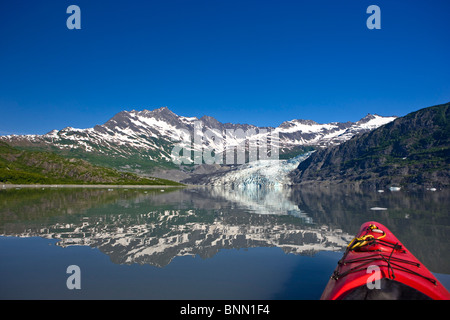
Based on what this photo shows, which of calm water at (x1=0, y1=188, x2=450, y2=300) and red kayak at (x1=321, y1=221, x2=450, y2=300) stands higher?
red kayak at (x1=321, y1=221, x2=450, y2=300)

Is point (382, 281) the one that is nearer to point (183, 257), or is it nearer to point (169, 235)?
point (183, 257)

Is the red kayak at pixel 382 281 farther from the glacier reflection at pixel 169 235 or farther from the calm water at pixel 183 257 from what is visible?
the glacier reflection at pixel 169 235

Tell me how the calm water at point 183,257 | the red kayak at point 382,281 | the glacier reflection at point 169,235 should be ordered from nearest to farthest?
the red kayak at point 382,281 → the calm water at point 183,257 → the glacier reflection at point 169,235

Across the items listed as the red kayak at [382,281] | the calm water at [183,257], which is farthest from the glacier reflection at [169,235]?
the red kayak at [382,281]

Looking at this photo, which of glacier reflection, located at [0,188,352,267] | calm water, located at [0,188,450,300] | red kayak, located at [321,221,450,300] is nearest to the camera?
red kayak, located at [321,221,450,300]

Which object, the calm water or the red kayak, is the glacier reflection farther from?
the red kayak

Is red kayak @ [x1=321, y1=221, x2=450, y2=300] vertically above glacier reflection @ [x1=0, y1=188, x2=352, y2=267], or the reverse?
red kayak @ [x1=321, y1=221, x2=450, y2=300]

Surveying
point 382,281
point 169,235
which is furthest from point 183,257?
point 382,281

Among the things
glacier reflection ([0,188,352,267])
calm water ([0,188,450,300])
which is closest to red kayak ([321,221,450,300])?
calm water ([0,188,450,300])

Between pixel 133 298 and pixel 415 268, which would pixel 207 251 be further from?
pixel 415 268

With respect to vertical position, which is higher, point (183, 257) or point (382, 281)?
point (382, 281)

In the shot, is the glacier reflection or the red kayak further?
the glacier reflection

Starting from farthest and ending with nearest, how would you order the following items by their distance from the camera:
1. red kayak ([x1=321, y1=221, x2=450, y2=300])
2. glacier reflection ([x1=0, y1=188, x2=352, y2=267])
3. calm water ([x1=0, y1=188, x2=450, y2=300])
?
glacier reflection ([x1=0, y1=188, x2=352, y2=267]), calm water ([x1=0, y1=188, x2=450, y2=300]), red kayak ([x1=321, y1=221, x2=450, y2=300])

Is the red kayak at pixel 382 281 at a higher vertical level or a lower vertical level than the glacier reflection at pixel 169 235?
higher
